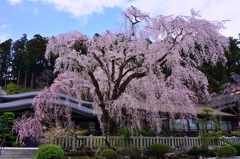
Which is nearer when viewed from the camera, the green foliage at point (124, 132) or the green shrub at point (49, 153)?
the green shrub at point (49, 153)

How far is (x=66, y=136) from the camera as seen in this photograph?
399 inches

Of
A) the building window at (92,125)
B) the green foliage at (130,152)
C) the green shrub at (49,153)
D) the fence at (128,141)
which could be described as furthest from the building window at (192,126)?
the green shrub at (49,153)

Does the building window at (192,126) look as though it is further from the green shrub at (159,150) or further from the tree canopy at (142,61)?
the green shrub at (159,150)

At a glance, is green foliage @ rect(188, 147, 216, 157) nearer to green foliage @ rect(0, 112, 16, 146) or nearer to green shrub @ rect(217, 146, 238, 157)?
green shrub @ rect(217, 146, 238, 157)

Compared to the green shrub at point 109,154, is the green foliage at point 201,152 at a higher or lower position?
lower

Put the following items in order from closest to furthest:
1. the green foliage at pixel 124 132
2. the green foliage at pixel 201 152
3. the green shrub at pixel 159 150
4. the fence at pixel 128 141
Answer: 1. the fence at pixel 128 141
2. the green shrub at pixel 159 150
3. the green foliage at pixel 124 132
4. the green foliage at pixel 201 152

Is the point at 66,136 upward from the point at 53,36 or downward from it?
downward

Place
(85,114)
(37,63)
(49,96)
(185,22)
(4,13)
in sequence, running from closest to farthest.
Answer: (185,22)
(49,96)
(4,13)
(85,114)
(37,63)

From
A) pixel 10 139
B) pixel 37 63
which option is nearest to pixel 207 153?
pixel 10 139

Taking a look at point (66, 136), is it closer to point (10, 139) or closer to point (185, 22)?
point (10, 139)

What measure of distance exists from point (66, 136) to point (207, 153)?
770 cm

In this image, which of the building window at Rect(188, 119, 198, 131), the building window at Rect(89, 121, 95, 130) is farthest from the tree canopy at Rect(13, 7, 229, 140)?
the building window at Rect(188, 119, 198, 131)

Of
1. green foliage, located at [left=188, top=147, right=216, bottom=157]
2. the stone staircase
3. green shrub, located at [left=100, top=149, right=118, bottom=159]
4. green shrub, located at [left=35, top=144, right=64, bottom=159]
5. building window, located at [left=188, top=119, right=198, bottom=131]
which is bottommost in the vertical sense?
green foliage, located at [left=188, top=147, right=216, bottom=157]

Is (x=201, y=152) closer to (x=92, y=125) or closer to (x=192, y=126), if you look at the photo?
(x=192, y=126)
